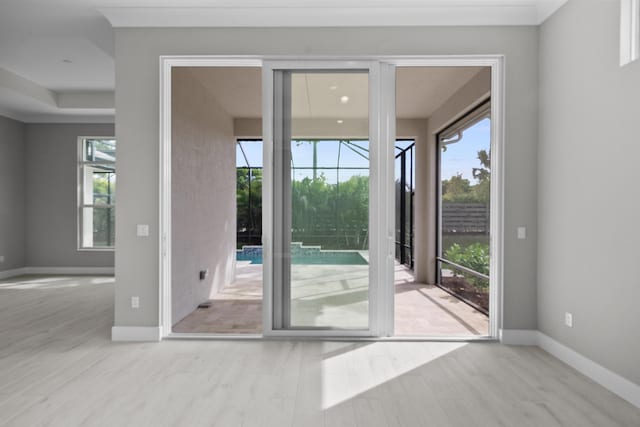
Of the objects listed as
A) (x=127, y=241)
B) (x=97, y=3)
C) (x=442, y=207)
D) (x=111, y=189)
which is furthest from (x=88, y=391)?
(x=111, y=189)

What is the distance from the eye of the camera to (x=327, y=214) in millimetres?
3641

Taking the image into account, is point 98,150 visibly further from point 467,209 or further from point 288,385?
point 288,385

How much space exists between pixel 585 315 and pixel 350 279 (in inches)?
71.1

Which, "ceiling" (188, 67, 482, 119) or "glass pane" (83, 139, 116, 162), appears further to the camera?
"glass pane" (83, 139, 116, 162)

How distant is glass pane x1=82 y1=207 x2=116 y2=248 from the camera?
7625mm

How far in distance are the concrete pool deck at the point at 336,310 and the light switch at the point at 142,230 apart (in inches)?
43.7

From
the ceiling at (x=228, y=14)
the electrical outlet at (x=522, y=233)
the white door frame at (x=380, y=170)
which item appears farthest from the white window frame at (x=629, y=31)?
the electrical outlet at (x=522, y=233)

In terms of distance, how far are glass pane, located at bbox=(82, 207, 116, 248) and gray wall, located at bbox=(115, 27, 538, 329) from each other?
A: 182 inches

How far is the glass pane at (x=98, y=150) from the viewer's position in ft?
25.0

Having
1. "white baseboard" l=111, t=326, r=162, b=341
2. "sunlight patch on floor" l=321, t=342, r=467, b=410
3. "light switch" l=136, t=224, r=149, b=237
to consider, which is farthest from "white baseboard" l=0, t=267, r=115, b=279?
"sunlight patch on floor" l=321, t=342, r=467, b=410

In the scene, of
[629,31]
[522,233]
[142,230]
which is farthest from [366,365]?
[629,31]

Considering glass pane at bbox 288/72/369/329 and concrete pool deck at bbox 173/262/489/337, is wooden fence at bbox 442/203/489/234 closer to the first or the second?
concrete pool deck at bbox 173/262/489/337

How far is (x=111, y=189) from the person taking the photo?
305 inches

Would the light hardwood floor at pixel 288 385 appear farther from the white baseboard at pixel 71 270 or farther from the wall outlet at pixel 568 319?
the white baseboard at pixel 71 270
